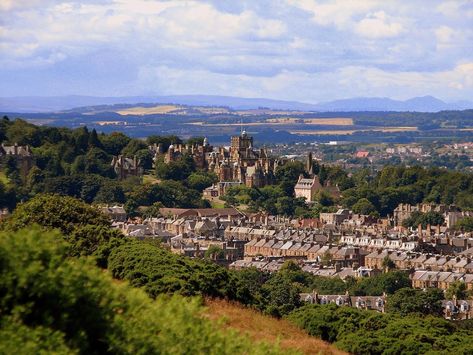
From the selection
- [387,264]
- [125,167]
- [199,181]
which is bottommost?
[199,181]

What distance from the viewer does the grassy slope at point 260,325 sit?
93.2ft

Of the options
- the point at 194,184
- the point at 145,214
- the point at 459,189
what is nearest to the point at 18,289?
the point at 145,214

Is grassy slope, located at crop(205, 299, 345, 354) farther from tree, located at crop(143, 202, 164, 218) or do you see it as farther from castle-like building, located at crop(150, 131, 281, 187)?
castle-like building, located at crop(150, 131, 281, 187)

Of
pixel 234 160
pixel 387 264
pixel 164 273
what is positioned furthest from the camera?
pixel 234 160

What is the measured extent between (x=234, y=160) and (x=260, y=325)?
10812cm

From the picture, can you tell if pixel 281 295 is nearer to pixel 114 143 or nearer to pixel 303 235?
pixel 303 235

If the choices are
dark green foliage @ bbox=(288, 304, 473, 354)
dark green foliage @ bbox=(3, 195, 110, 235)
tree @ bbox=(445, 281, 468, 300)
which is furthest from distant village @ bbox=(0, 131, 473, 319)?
dark green foliage @ bbox=(3, 195, 110, 235)

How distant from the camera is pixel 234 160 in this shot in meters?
138

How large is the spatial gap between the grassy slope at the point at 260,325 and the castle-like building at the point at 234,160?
3796 inches

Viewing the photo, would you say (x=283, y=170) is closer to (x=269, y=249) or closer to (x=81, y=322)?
(x=269, y=249)

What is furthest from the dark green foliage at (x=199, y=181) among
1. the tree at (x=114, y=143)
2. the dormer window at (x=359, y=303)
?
the dormer window at (x=359, y=303)

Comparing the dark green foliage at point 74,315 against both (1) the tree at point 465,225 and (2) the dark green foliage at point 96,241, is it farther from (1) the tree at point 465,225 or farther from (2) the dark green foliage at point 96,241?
(1) the tree at point 465,225

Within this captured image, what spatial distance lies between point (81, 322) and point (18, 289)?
1017mm

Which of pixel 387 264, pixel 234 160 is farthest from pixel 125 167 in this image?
pixel 387 264
